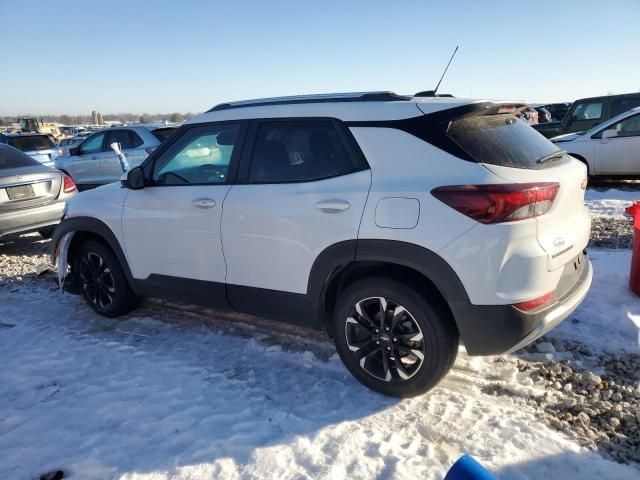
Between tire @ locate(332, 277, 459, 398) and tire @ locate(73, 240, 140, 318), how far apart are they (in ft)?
7.43

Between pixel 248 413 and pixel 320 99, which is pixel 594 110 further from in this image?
pixel 248 413

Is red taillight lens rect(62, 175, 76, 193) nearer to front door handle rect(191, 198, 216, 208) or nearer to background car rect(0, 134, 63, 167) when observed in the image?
front door handle rect(191, 198, 216, 208)

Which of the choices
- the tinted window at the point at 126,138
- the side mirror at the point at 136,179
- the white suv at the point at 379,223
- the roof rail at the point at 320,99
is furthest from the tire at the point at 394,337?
the tinted window at the point at 126,138

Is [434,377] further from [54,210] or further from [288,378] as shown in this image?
[54,210]

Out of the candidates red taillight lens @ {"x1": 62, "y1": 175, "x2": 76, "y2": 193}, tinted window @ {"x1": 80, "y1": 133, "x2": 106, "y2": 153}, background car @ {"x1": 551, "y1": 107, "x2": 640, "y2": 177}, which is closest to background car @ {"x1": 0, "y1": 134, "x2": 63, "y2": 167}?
tinted window @ {"x1": 80, "y1": 133, "x2": 106, "y2": 153}

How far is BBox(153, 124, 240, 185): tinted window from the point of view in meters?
3.60

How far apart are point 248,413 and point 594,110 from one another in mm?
13030

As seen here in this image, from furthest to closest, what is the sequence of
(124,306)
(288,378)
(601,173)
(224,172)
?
(601,173)
(124,306)
(224,172)
(288,378)

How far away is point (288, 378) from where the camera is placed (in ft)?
11.0

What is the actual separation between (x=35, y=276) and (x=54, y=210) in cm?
142

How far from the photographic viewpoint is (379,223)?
2.80 metres

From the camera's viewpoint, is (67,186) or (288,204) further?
(67,186)

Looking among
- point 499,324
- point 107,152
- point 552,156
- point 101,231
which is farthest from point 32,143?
point 499,324

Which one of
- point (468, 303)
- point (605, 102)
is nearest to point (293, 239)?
point (468, 303)
